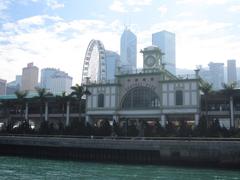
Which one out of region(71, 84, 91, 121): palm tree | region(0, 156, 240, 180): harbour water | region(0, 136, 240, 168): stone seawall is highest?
region(71, 84, 91, 121): palm tree

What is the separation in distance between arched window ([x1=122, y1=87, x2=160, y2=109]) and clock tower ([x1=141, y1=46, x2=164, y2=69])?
5566 millimetres

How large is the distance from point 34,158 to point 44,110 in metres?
32.3

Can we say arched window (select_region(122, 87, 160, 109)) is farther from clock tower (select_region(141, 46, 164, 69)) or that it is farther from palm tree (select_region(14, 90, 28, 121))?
palm tree (select_region(14, 90, 28, 121))

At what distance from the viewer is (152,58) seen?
7688 cm

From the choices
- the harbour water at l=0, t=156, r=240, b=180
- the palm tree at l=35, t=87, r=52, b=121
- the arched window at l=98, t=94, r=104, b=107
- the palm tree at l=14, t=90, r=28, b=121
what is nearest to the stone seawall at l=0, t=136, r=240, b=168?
the harbour water at l=0, t=156, r=240, b=180

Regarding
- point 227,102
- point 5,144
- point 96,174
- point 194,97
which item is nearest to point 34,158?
point 5,144

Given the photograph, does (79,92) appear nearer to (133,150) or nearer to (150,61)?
(150,61)

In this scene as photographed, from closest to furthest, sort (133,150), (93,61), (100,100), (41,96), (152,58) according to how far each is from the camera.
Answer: (133,150) → (152,58) → (100,100) → (41,96) → (93,61)

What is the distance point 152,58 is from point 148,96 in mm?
8666

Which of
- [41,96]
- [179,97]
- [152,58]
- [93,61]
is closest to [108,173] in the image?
[179,97]

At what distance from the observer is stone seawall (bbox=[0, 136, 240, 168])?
46125 millimetres

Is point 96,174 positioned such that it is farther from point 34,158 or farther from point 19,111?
point 19,111

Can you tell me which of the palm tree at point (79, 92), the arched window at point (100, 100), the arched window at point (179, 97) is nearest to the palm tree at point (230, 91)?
the arched window at point (179, 97)

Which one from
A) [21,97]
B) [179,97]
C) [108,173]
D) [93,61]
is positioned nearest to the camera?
[108,173]
